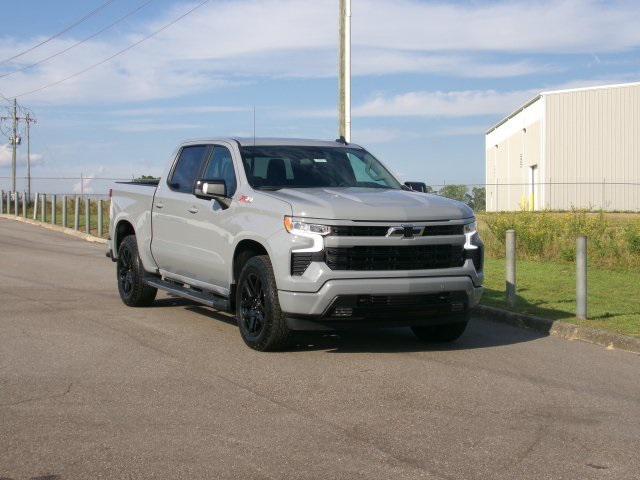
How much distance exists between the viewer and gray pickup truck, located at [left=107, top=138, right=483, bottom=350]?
7.83m

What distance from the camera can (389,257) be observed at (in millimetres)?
7949

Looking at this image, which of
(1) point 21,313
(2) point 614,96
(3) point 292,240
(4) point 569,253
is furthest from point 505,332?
(2) point 614,96

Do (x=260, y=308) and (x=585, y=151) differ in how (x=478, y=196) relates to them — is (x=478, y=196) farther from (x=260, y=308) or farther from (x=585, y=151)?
(x=260, y=308)

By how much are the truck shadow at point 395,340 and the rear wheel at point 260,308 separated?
9.3 inches

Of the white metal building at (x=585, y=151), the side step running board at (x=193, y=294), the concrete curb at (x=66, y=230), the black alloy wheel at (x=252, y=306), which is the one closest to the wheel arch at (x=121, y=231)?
the side step running board at (x=193, y=294)

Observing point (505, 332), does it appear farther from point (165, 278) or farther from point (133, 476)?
point (133, 476)

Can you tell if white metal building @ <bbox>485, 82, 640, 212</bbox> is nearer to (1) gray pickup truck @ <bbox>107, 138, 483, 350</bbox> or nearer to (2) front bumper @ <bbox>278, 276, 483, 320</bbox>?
(1) gray pickup truck @ <bbox>107, 138, 483, 350</bbox>

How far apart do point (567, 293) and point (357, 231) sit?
5.78 metres

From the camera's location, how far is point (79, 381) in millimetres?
7102

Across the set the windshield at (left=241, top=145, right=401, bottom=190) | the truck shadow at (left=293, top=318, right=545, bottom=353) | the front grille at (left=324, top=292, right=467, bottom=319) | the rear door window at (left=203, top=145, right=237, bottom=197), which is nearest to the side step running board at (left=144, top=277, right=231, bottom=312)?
the truck shadow at (left=293, top=318, right=545, bottom=353)

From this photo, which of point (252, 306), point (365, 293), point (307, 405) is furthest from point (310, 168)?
point (307, 405)

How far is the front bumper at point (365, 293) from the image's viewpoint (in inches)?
304

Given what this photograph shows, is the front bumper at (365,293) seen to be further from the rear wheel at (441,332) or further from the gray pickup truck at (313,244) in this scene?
the rear wheel at (441,332)

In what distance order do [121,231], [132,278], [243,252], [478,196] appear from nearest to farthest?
[243,252], [132,278], [121,231], [478,196]
